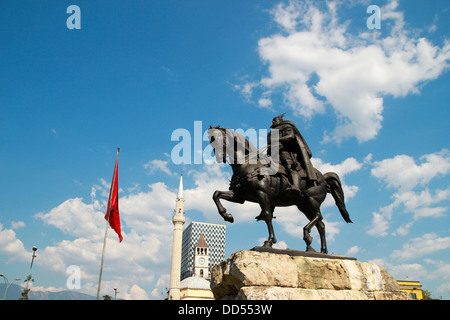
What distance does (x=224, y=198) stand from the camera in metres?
7.83

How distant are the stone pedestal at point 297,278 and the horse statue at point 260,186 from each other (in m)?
0.80

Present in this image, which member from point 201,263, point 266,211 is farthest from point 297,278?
point 201,263

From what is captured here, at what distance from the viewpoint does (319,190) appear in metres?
8.41

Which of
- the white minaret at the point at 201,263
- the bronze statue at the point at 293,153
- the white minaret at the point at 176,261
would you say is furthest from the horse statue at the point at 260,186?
the white minaret at the point at 201,263

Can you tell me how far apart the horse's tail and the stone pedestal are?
A: 171 cm

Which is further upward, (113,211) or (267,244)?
(113,211)

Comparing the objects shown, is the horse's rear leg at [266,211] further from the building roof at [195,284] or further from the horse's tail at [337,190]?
the building roof at [195,284]

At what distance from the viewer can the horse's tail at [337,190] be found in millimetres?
8961

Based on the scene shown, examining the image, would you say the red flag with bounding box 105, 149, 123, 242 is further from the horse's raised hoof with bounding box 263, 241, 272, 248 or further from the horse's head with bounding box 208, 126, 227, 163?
the horse's raised hoof with bounding box 263, 241, 272, 248

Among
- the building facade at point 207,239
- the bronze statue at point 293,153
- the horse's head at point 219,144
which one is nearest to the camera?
the horse's head at point 219,144

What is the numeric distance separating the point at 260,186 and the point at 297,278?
200cm


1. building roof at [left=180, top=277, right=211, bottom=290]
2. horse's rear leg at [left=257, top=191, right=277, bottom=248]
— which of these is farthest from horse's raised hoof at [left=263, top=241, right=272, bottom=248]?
building roof at [left=180, top=277, right=211, bottom=290]

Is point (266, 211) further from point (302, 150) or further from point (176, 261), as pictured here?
point (176, 261)
